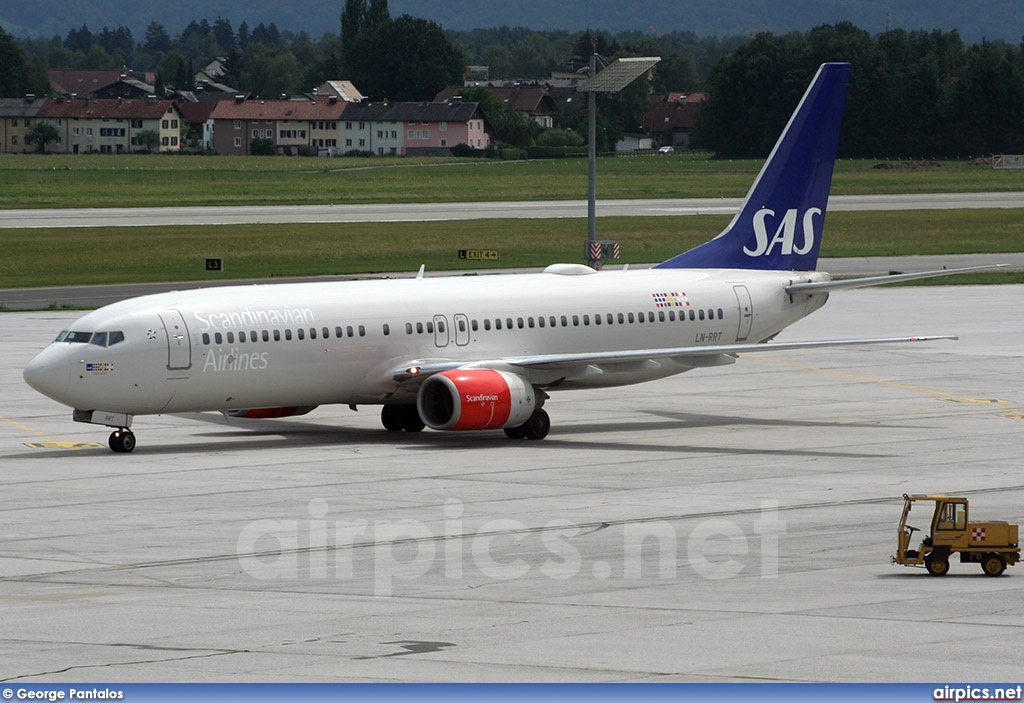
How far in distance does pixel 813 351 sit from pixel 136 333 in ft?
94.2

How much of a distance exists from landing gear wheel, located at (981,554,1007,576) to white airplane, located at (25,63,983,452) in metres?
16.4

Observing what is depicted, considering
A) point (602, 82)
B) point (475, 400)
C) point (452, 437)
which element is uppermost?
point (602, 82)

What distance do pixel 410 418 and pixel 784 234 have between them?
12.5 meters

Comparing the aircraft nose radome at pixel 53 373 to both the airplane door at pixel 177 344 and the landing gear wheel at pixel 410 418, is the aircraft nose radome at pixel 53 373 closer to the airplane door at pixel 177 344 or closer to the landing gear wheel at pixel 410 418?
the airplane door at pixel 177 344

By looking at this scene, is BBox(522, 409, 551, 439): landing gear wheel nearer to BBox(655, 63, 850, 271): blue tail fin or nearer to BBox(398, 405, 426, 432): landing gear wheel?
BBox(398, 405, 426, 432): landing gear wheel

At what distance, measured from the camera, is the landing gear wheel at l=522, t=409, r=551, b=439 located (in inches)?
1603

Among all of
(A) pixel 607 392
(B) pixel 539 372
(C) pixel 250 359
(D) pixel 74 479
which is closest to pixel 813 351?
(A) pixel 607 392

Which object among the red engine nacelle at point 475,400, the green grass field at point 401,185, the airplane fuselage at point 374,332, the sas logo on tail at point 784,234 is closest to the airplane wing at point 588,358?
the airplane fuselage at point 374,332

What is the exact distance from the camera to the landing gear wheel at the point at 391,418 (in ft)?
139

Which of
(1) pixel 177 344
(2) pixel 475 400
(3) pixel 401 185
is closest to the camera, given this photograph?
(1) pixel 177 344

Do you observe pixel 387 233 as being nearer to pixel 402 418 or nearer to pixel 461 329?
pixel 402 418

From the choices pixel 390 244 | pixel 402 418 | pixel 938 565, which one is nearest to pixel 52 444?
pixel 402 418

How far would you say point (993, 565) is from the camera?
24.7m

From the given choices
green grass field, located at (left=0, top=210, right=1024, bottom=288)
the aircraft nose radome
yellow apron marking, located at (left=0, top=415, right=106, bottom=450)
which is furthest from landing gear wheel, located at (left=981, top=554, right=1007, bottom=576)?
green grass field, located at (left=0, top=210, right=1024, bottom=288)
